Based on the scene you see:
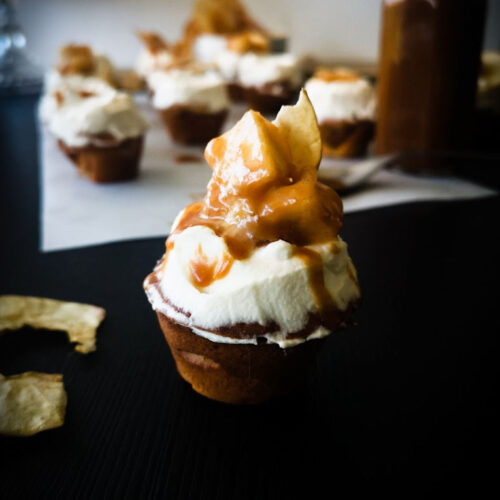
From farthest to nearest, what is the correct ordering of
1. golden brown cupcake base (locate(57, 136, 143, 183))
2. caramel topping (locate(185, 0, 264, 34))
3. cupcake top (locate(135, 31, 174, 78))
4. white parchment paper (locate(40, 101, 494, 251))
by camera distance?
1. caramel topping (locate(185, 0, 264, 34))
2. cupcake top (locate(135, 31, 174, 78))
3. golden brown cupcake base (locate(57, 136, 143, 183))
4. white parchment paper (locate(40, 101, 494, 251))

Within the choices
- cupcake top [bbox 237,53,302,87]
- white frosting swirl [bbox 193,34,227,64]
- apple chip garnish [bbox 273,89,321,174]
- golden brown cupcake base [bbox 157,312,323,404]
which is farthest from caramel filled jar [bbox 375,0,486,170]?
white frosting swirl [bbox 193,34,227,64]

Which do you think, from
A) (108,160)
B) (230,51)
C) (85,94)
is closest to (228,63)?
(230,51)

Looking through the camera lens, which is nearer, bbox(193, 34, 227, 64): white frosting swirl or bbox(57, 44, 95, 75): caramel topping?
bbox(57, 44, 95, 75): caramel topping

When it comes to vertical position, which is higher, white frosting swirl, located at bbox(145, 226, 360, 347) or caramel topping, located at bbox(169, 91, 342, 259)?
caramel topping, located at bbox(169, 91, 342, 259)

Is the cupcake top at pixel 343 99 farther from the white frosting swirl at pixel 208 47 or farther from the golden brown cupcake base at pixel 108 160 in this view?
the white frosting swirl at pixel 208 47

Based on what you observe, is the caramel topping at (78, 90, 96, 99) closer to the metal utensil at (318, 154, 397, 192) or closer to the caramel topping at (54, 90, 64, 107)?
the caramel topping at (54, 90, 64, 107)

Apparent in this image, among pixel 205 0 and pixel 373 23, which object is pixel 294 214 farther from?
pixel 205 0

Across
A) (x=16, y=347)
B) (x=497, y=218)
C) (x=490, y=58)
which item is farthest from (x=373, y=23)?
(x=16, y=347)
